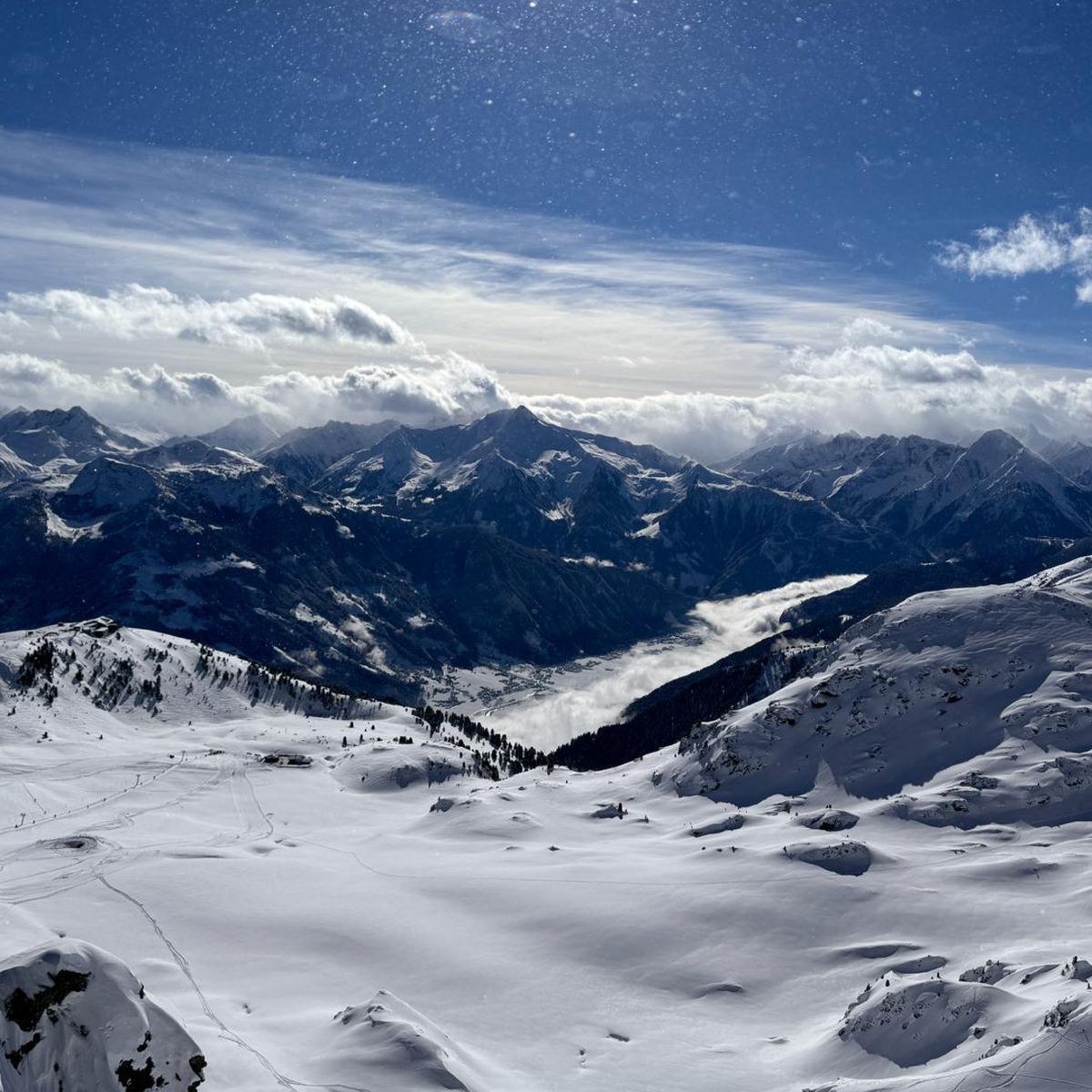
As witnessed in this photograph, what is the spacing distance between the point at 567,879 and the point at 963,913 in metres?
31.7

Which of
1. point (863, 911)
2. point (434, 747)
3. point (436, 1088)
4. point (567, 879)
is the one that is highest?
point (436, 1088)

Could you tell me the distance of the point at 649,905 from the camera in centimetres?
6400

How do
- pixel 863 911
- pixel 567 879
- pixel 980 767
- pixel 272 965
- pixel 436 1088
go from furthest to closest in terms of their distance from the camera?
pixel 980 767
pixel 567 879
pixel 863 911
pixel 272 965
pixel 436 1088

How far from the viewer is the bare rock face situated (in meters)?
26.5

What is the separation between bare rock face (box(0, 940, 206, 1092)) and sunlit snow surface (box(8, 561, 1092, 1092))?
1.78ft

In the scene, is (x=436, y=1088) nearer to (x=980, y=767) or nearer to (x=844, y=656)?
(x=980, y=767)

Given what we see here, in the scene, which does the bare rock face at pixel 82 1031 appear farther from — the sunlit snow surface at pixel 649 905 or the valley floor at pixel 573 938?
the valley floor at pixel 573 938

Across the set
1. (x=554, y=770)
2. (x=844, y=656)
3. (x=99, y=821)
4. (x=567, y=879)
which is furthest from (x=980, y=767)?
(x=99, y=821)

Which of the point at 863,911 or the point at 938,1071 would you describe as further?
the point at 863,911

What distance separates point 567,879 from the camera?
72.1 metres

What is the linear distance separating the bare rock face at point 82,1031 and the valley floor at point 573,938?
3063mm

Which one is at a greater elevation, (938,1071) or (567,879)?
(938,1071)

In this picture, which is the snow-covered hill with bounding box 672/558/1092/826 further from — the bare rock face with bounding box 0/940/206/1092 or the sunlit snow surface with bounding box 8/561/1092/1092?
the bare rock face with bounding box 0/940/206/1092

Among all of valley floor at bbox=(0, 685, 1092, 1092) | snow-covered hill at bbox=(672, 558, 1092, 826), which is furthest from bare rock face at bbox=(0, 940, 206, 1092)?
snow-covered hill at bbox=(672, 558, 1092, 826)
